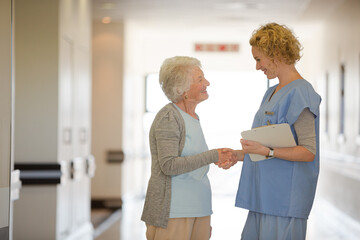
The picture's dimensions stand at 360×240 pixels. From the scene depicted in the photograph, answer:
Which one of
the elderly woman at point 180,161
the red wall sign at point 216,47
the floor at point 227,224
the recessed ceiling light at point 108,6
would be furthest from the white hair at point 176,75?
the red wall sign at point 216,47

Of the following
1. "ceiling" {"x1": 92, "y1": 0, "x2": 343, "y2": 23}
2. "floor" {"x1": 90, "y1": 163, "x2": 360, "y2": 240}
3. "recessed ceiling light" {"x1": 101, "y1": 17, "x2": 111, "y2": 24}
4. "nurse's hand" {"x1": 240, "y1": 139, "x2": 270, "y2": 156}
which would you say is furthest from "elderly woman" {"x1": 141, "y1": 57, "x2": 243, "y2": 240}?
"recessed ceiling light" {"x1": 101, "y1": 17, "x2": 111, "y2": 24}

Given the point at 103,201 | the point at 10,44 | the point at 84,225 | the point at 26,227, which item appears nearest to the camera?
the point at 10,44

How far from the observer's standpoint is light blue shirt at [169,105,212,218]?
104 inches

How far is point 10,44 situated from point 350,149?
19.6ft

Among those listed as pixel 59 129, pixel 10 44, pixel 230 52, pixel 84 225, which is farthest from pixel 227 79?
pixel 10 44

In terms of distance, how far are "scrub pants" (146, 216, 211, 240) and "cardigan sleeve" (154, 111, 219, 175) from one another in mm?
254

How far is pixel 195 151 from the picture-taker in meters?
2.66

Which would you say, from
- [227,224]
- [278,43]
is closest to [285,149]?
[278,43]

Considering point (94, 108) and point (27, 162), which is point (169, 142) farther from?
point (94, 108)

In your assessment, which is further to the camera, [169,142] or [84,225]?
[84,225]

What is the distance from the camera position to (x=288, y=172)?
8.14 ft

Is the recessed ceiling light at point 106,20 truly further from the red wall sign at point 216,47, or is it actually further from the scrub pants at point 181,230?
the scrub pants at point 181,230

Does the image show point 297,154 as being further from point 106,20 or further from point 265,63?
point 106,20

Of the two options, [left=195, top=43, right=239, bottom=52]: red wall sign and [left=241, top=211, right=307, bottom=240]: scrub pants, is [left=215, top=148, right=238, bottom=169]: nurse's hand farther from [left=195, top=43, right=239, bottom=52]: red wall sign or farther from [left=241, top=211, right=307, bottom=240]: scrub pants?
[left=195, top=43, right=239, bottom=52]: red wall sign
